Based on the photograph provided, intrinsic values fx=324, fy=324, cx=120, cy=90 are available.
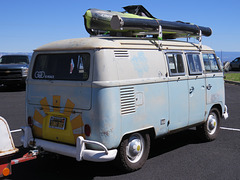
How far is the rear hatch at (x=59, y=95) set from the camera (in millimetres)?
4934

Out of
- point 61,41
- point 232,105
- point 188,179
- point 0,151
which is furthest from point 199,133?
point 232,105

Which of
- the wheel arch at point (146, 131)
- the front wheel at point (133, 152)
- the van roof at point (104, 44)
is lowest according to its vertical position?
the front wheel at point (133, 152)

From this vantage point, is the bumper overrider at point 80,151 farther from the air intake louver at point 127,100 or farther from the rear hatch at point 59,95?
the air intake louver at point 127,100

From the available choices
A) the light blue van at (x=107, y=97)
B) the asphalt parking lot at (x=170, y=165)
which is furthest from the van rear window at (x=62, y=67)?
the asphalt parking lot at (x=170, y=165)

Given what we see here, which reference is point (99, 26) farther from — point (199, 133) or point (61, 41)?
point (199, 133)

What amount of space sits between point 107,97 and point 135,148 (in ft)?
3.66

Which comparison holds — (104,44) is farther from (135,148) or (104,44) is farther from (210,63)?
(210,63)

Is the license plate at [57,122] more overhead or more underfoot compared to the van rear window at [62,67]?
more underfoot

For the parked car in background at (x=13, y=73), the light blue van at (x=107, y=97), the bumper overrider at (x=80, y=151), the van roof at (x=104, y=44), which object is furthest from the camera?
the parked car in background at (x=13, y=73)

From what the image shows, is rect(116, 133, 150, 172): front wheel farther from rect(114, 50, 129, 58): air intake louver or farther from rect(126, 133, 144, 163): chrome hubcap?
rect(114, 50, 129, 58): air intake louver

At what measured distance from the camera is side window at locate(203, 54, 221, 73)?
7012 mm

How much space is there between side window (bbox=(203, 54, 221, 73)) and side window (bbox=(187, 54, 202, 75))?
28 centimetres

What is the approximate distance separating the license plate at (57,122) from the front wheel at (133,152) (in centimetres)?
97

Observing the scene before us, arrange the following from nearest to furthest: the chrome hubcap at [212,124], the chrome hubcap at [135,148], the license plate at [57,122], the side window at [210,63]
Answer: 1. the license plate at [57,122]
2. the chrome hubcap at [135,148]
3. the side window at [210,63]
4. the chrome hubcap at [212,124]
